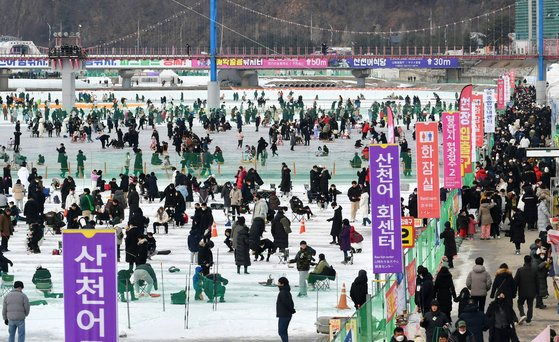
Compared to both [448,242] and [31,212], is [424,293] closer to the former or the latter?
[448,242]

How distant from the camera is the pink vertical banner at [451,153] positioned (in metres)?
28.7

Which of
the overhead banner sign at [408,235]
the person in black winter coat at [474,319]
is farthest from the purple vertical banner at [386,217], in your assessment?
the person in black winter coat at [474,319]

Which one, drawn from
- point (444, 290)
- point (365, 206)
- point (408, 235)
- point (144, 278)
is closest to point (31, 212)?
point (365, 206)

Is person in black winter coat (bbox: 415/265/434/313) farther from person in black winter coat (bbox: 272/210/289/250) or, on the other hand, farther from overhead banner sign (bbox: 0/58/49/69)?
overhead banner sign (bbox: 0/58/49/69)

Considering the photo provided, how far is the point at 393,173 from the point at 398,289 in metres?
1.34

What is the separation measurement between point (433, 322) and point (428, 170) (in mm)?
8611

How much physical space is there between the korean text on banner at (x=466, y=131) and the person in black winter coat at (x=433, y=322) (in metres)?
15.1

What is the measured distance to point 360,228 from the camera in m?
29.7

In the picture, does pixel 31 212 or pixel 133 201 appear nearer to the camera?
pixel 31 212

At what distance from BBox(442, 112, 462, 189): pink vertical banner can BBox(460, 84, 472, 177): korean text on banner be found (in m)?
2.26

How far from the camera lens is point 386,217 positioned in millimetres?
18750

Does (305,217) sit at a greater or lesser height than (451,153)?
lesser

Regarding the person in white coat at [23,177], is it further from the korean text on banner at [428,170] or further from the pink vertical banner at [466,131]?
the korean text on banner at [428,170]

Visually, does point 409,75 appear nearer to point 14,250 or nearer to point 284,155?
point 284,155
